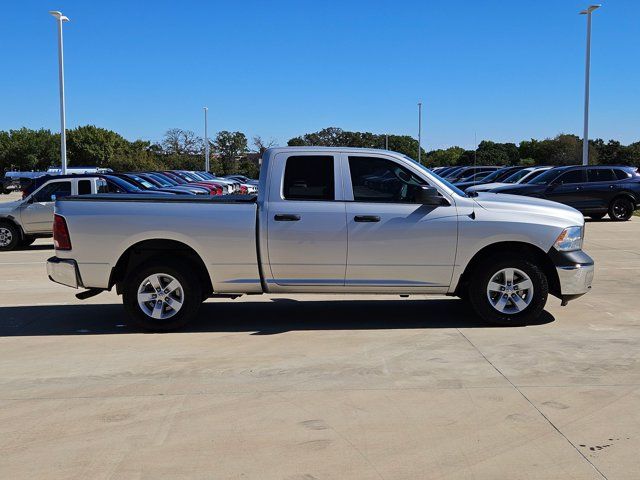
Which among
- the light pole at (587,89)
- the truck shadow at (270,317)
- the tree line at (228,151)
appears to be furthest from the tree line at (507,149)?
the truck shadow at (270,317)

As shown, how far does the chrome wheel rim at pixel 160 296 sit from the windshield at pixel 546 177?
658 inches

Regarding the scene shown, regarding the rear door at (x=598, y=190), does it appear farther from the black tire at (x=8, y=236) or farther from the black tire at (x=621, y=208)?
the black tire at (x=8, y=236)

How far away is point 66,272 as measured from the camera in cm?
780

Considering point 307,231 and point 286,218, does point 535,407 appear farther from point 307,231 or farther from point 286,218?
point 286,218

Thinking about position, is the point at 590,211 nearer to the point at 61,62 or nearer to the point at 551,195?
the point at 551,195

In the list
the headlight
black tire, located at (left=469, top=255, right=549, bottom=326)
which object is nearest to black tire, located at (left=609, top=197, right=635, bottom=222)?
the headlight

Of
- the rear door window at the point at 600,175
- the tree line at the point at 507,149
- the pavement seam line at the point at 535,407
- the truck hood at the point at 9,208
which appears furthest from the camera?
the tree line at the point at 507,149

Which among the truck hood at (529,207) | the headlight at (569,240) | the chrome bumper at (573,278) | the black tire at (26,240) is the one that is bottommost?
the black tire at (26,240)

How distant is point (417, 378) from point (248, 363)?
5.14 feet

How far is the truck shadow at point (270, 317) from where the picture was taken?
804 cm

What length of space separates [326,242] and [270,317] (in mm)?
1485

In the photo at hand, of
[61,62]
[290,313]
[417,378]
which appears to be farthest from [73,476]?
[61,62]

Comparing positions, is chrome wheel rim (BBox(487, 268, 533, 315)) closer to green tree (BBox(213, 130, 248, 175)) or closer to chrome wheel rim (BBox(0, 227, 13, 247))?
chrome wheel rim (BBox(0, 227, 13, 247))

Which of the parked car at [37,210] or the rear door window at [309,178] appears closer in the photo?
the rear door window at [309,178]
